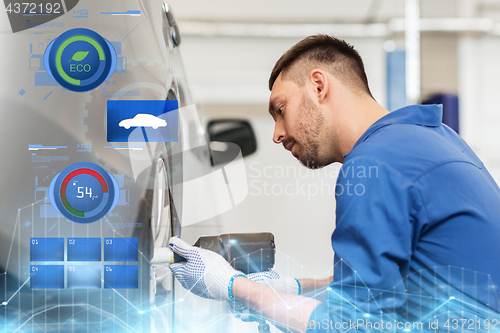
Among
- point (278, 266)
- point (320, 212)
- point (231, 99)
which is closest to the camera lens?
point (278, 266)

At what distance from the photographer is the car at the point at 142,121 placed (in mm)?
654

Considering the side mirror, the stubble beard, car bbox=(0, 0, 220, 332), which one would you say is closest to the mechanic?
the stubble beard

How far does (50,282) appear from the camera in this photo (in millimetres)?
608

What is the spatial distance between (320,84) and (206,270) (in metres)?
0.53

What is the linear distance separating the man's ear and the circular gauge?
52 cm

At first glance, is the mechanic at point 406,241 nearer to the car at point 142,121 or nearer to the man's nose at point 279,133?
the man's nose at point 279,133

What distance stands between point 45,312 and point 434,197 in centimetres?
73

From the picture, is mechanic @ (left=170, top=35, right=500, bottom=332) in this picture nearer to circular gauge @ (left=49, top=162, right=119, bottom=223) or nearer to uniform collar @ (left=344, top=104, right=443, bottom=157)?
uniform collar @ (left=344, top=104, right=443, bottom=157)

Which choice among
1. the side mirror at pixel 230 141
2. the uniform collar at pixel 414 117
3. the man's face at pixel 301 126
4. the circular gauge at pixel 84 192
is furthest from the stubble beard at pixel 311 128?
the circular gauge at pixel 84 192

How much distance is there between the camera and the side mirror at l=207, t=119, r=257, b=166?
1131mm

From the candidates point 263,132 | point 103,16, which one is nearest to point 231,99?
point 263,132

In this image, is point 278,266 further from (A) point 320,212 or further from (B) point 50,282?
(B) point 50,282

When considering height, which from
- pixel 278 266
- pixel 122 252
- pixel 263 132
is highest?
pixel 263 132

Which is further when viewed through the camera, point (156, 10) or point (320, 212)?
point (320, 212)
